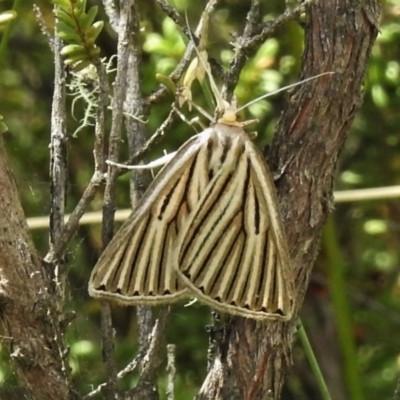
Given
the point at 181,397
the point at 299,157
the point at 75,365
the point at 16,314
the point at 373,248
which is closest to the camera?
the point at 16,314

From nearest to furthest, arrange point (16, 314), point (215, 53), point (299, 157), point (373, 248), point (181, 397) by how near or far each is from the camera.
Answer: point (16, 314)
point (299, 157)
point (181, 397)
point (215, 53)
point (373, 248)

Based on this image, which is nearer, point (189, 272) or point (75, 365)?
point (189, 272)

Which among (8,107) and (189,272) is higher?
(8,107)

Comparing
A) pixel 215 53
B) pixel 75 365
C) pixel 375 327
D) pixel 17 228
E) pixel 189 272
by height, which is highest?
pixel 215 53

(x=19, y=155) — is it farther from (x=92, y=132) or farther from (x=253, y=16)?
(x=253, y=16)

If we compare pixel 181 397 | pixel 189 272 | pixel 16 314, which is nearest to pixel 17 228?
pixel 16 314

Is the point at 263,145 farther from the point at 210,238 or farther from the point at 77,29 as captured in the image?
the point at 77,29

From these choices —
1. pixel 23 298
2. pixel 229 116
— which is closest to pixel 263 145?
pixel 229 116
